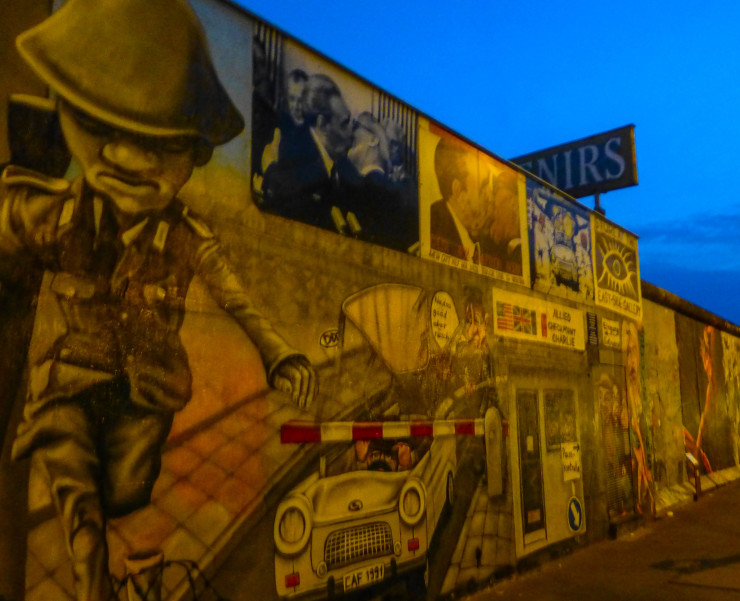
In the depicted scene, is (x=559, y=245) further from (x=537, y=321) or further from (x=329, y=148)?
(x=329, y=148)

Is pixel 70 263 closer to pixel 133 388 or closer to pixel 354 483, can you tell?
pixel 133 388

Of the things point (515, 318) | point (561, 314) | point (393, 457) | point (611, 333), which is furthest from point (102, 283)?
point (611, 333)

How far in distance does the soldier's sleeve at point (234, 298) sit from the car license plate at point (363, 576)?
5.96ft

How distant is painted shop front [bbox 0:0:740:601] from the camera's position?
13.1 ft

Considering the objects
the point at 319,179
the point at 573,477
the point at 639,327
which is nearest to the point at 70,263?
the point at 319,179

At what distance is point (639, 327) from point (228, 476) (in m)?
9.48

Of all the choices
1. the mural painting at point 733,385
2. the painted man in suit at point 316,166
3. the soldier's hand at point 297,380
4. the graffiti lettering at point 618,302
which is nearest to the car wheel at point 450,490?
the soldier's hand at point 297,380

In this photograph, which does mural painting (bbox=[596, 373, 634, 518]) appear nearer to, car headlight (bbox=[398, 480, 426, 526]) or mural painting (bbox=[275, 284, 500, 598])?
mural painting (bbox=[275, 284, 500, 598])

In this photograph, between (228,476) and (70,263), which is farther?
(228,476)

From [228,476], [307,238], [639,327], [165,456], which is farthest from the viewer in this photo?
[639,327]

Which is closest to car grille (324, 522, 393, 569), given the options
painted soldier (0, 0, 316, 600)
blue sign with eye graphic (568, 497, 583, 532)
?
painted soldier (0, 0, 316, 600)

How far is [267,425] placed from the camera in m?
5.21

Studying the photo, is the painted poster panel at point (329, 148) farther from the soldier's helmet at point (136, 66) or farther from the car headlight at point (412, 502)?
the car headlight at point (412, 502)

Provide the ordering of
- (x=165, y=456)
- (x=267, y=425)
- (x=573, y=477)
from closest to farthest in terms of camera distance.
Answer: (x=165, y=456)
(x=267, y=425)
(x=573, y=477)
